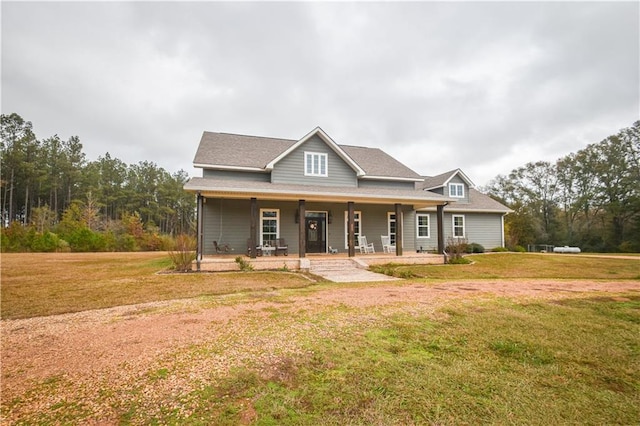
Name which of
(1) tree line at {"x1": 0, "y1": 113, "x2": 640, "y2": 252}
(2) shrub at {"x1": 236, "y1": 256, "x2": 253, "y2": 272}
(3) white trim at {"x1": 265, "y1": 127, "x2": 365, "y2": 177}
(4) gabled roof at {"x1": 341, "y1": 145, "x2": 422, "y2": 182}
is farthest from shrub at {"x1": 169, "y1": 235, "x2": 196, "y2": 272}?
(4) gabled roof at {"x1": 341, "y1": 145, "x2": 422, "y2": 182}

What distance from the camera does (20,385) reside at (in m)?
2.90

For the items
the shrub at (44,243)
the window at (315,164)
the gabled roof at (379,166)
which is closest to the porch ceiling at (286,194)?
the window at (315,164)

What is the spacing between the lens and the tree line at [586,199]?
2581 centimetres

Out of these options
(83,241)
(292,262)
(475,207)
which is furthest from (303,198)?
(83,241)

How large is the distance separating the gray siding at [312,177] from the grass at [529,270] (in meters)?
5.54

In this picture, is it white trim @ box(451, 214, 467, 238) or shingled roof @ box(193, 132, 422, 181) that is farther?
white trim @ box(451, 214, 467, 238)

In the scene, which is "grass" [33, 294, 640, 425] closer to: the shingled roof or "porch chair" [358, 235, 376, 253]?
"porch chair" [358, 235, 376, 253]

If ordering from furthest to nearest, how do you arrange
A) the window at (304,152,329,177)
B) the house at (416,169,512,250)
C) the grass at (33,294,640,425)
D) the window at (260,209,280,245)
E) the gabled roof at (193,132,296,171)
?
1. the house at (416,169,512,250)
2. the window at (304,152,329,177)
3. the window at (260,209,280,245)
4. the gabled roof at (193,132,296,171)
5. the grass at (33,294,640,425)

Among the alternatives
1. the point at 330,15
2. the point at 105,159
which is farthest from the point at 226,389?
the point at 105,159

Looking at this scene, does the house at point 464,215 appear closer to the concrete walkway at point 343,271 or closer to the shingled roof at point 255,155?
the shingled roof at point 255,155

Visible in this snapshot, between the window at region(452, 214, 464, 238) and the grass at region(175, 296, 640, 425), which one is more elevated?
the window at region(452, 214, 464, 238)

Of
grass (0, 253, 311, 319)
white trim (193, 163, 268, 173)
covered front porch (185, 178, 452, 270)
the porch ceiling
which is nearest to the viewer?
grass (0, 253, 311, 319)

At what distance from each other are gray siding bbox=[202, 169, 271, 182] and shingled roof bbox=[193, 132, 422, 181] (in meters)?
0.39

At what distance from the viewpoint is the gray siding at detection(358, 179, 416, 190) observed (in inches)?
686
